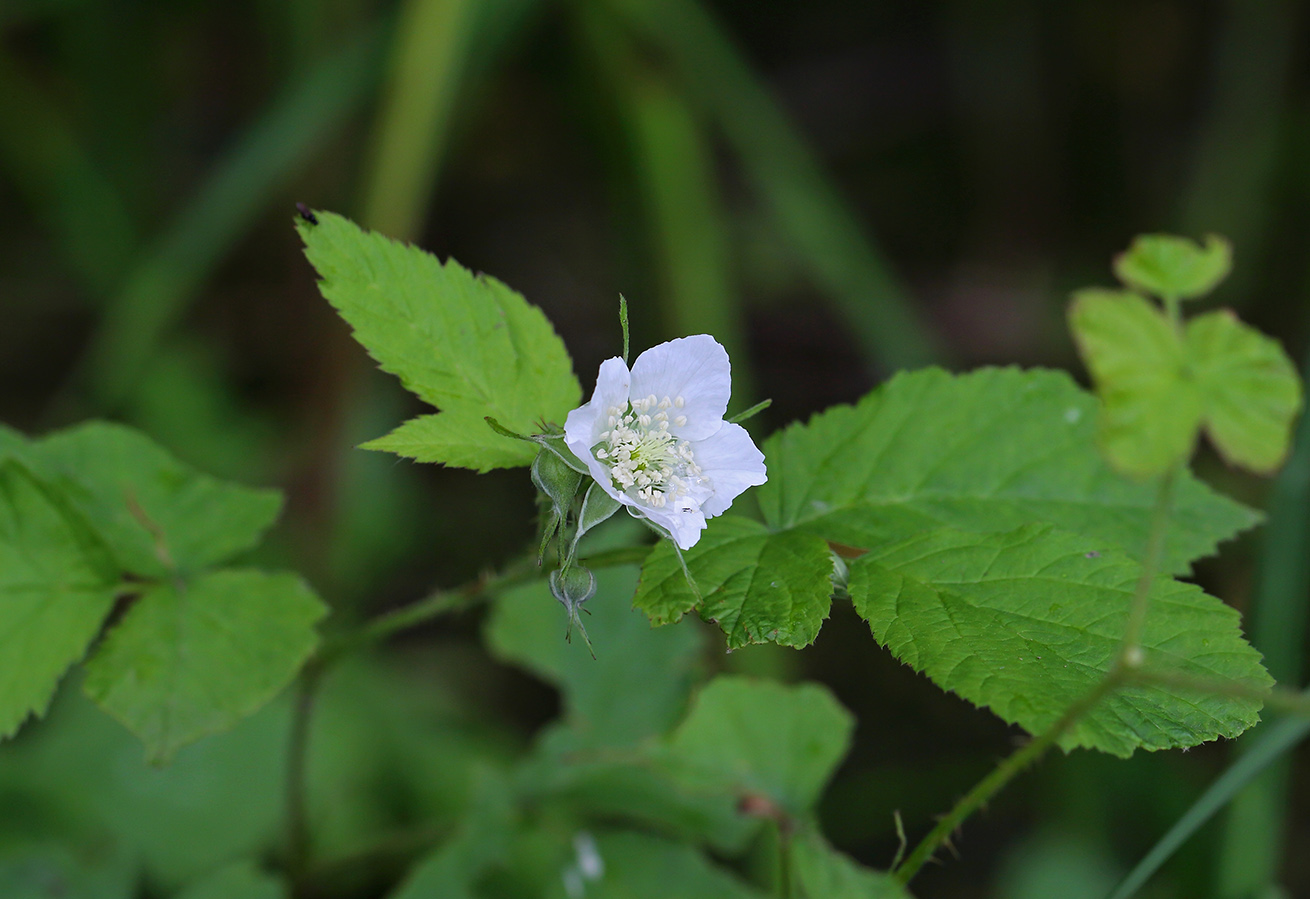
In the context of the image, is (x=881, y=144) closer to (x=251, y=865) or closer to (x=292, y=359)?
(x=292, y=359)

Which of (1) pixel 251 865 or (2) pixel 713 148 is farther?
(2) pixel 713 148

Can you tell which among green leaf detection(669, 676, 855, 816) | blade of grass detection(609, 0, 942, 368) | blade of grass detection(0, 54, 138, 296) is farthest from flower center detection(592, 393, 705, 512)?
blade of grass detection(0, 54, 138, 296)

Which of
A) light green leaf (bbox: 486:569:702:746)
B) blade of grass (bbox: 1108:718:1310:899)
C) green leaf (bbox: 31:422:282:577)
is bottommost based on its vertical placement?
light green leaf (bbox: 486:569:702:746)

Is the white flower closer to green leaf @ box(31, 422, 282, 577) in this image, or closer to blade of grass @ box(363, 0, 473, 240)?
green leaf @ box(31, 422, 282, 577)

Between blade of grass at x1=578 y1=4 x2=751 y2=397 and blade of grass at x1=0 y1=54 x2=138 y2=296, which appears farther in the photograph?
blade of grass at x1=0 y1=54 x2=138 y2=296

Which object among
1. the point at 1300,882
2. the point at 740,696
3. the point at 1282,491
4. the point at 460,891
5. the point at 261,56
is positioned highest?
the point at 261,56

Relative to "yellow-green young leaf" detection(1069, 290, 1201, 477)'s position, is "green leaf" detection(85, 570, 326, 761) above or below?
below

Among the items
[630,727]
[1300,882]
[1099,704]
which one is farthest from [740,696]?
[1300,882]

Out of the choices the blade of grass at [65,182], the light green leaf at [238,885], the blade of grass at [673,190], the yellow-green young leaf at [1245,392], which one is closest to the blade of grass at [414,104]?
the blade of grass at [673,190]
